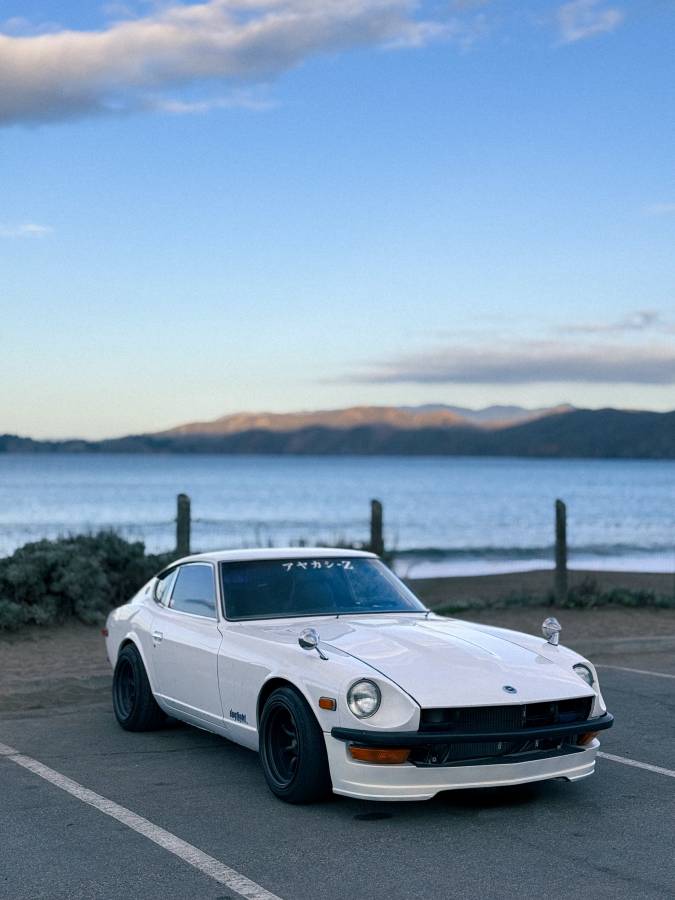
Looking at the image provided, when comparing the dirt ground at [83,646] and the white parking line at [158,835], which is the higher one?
the white parking line at [158,835]

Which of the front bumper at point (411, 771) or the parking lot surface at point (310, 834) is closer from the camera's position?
the parking lot surface at point (310, 834)

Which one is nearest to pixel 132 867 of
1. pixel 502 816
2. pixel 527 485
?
pixel 502 816

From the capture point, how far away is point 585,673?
657 cm

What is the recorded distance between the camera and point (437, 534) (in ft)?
177

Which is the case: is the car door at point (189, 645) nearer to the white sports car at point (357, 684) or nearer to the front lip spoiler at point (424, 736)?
the white sports car at point (357, 684)

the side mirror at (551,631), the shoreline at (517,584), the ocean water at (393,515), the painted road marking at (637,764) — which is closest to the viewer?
the painted road marking at (637,764)

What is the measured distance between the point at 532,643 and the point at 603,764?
37.5 inches

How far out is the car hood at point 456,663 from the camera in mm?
5805

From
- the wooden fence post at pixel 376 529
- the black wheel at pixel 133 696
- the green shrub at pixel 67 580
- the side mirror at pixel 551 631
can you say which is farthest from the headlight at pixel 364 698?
the wooden fence post at pixel 376 529

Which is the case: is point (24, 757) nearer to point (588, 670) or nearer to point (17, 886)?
point (17, 886)

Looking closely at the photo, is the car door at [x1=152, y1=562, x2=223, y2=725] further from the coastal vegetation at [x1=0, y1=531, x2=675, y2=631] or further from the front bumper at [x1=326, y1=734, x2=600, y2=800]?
the coastal vegetation at [x1=0, y1=531, x2=675, y2=631]

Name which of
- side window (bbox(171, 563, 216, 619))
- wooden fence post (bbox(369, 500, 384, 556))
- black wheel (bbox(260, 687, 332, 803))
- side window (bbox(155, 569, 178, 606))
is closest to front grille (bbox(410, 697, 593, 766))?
black wheel (bbox(260, 687, 332, 803))

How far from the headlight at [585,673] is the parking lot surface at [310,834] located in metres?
0.61

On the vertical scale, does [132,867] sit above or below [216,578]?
below
